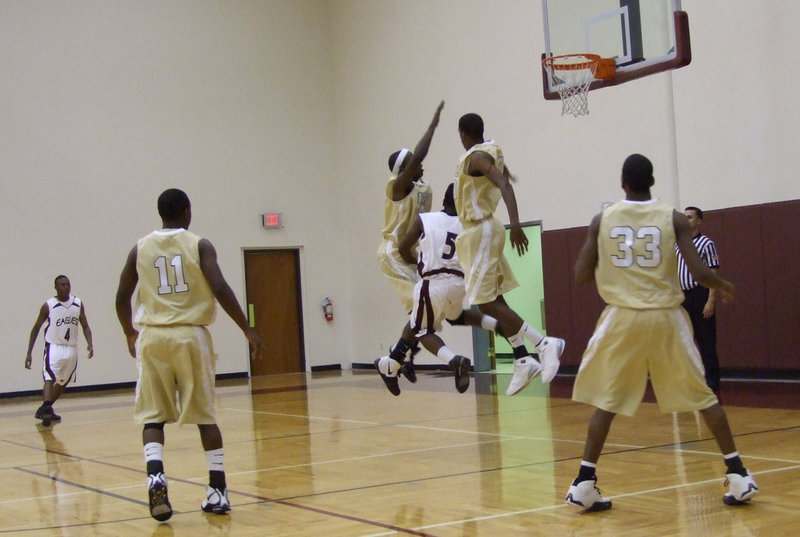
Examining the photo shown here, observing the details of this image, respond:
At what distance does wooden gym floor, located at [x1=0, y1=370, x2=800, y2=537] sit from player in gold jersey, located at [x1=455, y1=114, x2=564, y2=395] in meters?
0.80

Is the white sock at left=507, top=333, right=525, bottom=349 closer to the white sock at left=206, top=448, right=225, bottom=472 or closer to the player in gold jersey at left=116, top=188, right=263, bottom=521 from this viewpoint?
the player in gold jersey at left=116, top=188, right=263, bottom=521

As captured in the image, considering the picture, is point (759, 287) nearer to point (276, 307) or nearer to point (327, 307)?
point (327, 307)

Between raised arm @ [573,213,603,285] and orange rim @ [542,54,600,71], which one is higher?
orange rim @ [542,54,600,71]

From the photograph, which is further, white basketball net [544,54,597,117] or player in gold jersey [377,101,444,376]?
white basketball net [544,54,597,117]

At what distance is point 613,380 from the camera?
17.4 feet

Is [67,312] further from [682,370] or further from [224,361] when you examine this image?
[682,370]

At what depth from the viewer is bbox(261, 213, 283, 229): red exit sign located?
2094 centimetres

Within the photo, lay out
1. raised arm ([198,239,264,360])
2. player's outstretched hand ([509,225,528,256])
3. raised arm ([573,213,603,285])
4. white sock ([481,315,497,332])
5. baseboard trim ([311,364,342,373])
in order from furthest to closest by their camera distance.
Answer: baseboard trim ([311,364,342,373]) → white sock ([481,315,497,332]) → player's outstretched hand ([509,225,528,256]) → raised arm ([198,239,264,360]) → raised arm ([573,213,603,285])

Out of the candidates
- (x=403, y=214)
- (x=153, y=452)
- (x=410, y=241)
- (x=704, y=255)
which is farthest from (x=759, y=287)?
(x=153, y=452)

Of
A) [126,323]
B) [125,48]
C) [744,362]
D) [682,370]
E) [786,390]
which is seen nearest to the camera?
[682,370]

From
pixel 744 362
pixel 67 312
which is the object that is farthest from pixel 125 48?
pixel 744 362

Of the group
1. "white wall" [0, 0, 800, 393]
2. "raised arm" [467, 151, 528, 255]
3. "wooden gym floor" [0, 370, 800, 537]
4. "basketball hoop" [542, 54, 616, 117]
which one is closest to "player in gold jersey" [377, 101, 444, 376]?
"raised arm" [467, 151, 528, 255]

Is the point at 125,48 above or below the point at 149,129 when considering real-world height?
above

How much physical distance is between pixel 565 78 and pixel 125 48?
10741 millimetres
